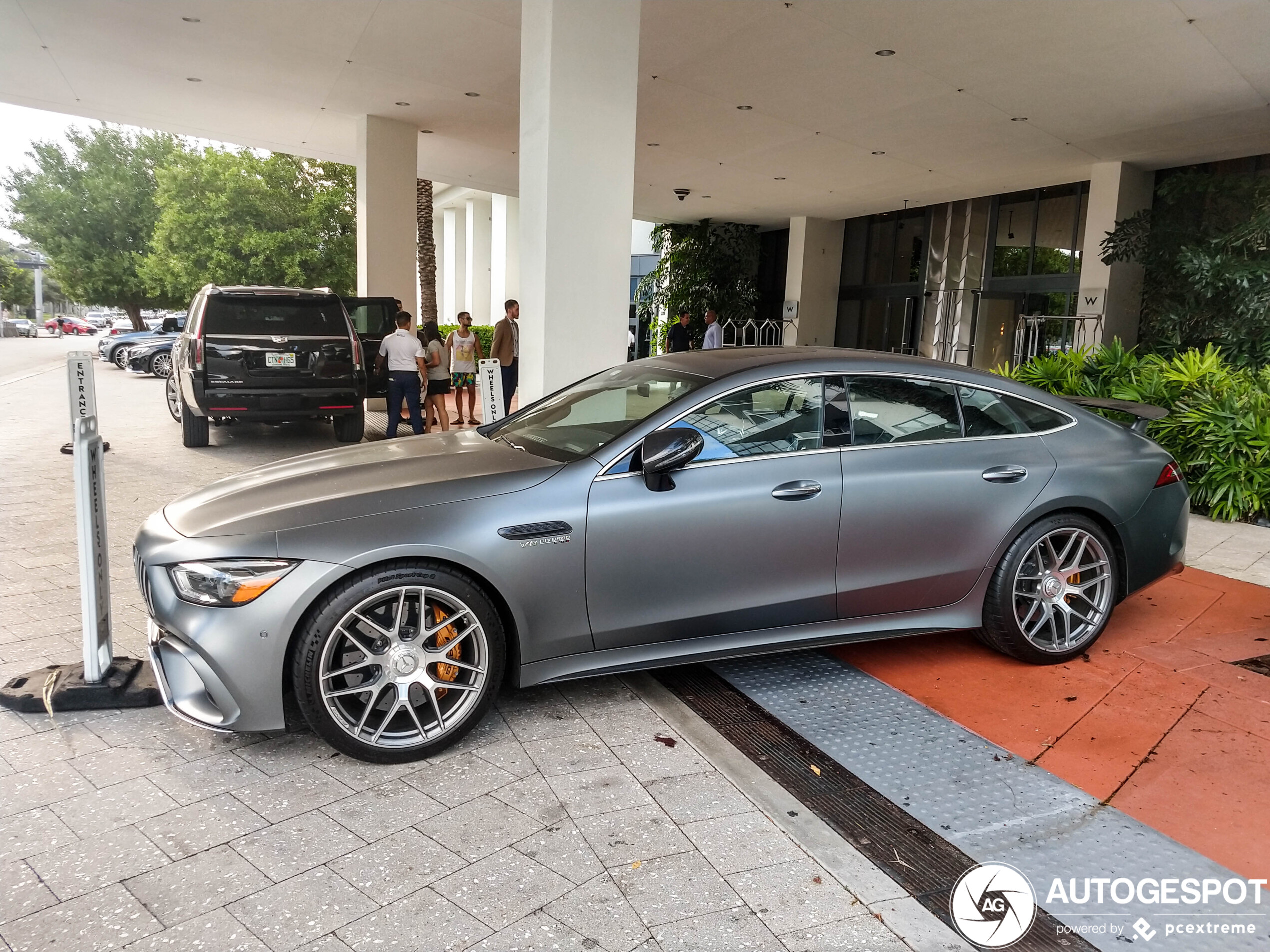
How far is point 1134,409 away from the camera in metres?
4.81

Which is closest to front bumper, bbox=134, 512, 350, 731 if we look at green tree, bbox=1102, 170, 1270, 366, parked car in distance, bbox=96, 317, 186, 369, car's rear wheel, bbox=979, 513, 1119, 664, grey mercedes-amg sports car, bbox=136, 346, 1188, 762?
grey mercedes-amg sports car, bbox=136, 346, 1188, 762

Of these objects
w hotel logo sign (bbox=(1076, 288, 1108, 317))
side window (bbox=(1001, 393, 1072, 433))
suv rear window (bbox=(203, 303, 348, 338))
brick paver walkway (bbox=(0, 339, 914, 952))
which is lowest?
brick paver walkway (bbox=(0, 339, 914, 952))

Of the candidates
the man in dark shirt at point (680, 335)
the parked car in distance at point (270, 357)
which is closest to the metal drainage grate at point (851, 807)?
the parked car in distance at point (270, 357)

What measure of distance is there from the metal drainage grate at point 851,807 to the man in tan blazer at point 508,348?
821 cm

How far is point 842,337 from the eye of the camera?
76.6ft

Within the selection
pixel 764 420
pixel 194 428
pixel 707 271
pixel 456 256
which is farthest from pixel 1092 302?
pixel 456 256

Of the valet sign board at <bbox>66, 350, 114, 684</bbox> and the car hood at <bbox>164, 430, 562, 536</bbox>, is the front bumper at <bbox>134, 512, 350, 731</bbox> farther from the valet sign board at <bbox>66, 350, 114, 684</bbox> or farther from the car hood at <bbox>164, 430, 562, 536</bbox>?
the valet sign board at <bbox>66, 350, 114, 684</bbox>

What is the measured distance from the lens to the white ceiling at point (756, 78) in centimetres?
828

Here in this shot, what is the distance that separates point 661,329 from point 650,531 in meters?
20.7

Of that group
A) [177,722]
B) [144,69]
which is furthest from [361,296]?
[177,722]

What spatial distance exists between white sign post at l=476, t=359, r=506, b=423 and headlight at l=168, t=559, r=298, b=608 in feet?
13.6

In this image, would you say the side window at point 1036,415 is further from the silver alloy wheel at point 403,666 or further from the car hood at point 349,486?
the silver alloy wheel at point 403,666

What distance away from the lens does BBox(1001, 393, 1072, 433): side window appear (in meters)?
4.19

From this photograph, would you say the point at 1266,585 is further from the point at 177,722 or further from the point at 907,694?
the point at 177,722
